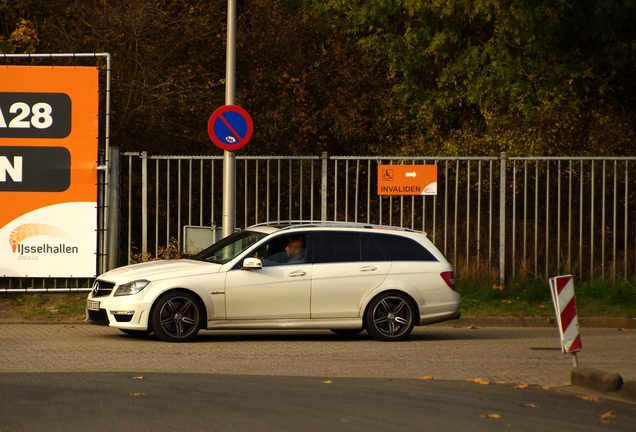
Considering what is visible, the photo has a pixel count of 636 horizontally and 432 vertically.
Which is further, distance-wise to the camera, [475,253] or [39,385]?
[475,253]

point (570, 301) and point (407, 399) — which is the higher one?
point (570, 301)

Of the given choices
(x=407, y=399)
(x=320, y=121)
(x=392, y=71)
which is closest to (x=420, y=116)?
(x=392, y=71)

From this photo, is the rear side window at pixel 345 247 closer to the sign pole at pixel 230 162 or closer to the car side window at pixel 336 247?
the car side window at pixel 336 247

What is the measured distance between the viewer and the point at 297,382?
975 centimetres

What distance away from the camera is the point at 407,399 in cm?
880

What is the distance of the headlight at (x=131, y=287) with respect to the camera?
12883mm

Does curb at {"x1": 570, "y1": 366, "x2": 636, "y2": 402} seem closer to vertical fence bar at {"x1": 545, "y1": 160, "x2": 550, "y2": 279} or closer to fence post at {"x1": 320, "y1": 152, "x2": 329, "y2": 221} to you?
vertical fence bar at {"x1": 545, "y1": 160, "x2": 550, "y2": 279}

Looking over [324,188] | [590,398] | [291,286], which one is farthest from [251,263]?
[324,188]

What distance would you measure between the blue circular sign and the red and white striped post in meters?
7.14

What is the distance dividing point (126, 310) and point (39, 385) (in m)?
3.56

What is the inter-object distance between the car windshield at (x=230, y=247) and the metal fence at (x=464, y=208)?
11.7ft

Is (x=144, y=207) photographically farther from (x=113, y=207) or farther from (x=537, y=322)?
(x=537, y=322)

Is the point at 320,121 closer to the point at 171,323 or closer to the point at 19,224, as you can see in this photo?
the point at 19,224

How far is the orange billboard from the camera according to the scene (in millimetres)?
16953
